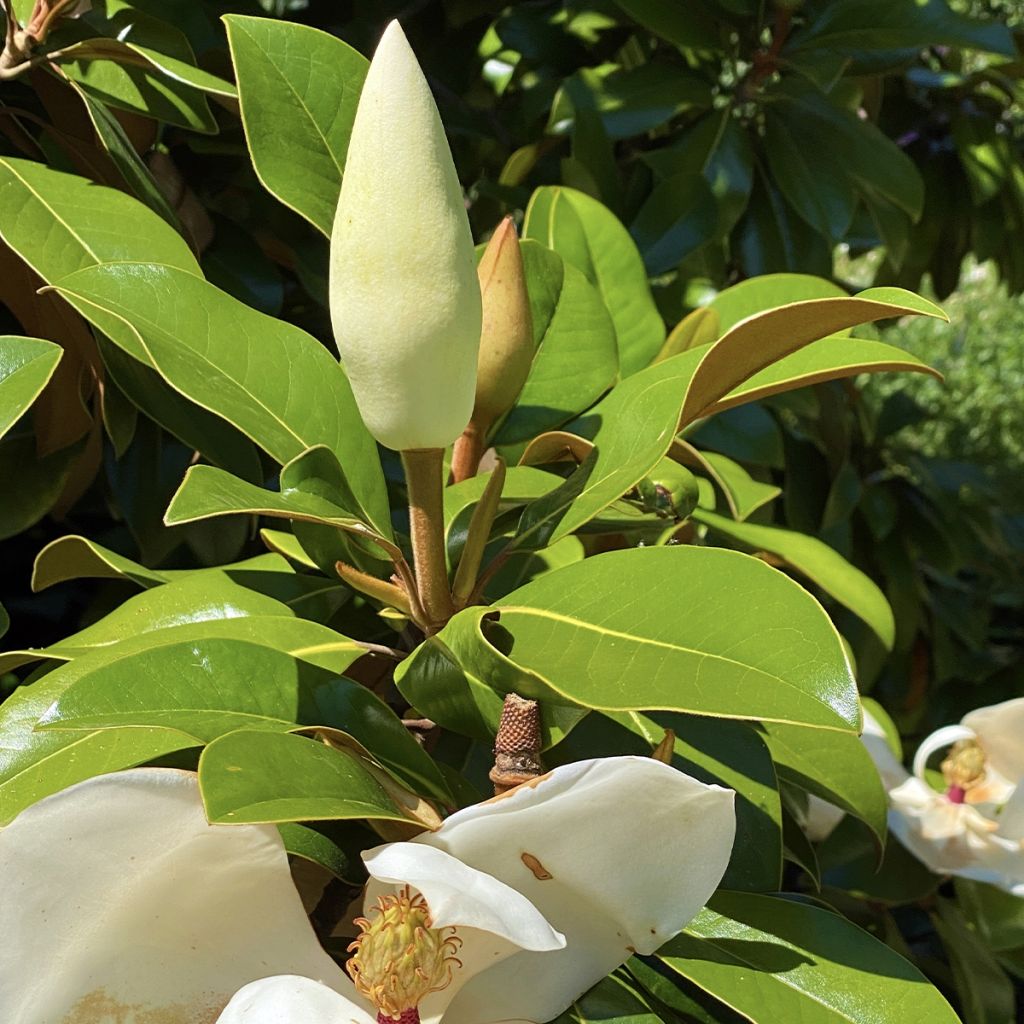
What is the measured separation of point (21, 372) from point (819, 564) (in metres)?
0.62

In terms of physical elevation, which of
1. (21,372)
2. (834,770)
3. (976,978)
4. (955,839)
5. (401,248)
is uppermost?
(401,248)

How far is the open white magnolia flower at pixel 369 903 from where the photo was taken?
1.73 feet

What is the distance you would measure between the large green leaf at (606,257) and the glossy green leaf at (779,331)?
39 centimetres

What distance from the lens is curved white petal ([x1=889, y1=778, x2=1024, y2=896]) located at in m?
1.20

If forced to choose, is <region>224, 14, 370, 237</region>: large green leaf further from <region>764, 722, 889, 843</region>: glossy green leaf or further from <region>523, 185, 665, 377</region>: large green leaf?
<region>764, 722, 889, 843</region>: glossy green leaf

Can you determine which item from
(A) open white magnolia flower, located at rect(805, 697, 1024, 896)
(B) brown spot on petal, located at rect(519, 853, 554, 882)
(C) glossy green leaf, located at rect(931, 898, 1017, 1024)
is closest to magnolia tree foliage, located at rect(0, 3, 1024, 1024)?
(B) brown spot on petal, located at rect(519, 853, 554, 882)

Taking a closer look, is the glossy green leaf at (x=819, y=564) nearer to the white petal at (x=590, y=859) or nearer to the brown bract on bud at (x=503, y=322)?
the brown bract on bud at (x=503, y=322)

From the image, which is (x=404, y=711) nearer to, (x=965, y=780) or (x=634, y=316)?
(x=634, y=316)

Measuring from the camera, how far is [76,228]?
0.88m

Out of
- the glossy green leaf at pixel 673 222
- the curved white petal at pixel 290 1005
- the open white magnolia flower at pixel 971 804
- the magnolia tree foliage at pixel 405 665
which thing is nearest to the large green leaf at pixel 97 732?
the magnolia tree foliage at pixel 405 665

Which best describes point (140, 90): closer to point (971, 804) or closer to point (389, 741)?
point (389, 741)

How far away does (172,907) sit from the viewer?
570 mm

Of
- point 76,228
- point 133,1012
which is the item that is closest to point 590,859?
point 133,1012

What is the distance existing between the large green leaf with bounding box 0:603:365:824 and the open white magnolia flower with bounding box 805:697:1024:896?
2.10 ft
